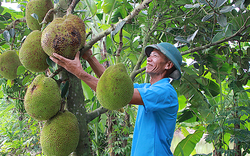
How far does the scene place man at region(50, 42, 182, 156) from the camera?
34.1 inches

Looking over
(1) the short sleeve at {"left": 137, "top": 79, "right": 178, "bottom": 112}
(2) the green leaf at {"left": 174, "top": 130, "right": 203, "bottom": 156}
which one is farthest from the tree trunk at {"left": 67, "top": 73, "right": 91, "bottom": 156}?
(2) the green leaf at {"left": 174, "top": 130, "right": 203, "bottom": 156}

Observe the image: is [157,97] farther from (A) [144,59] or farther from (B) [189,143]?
(B) [189,143]

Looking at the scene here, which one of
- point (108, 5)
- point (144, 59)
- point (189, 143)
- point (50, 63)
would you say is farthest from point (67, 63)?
point (189, 143)

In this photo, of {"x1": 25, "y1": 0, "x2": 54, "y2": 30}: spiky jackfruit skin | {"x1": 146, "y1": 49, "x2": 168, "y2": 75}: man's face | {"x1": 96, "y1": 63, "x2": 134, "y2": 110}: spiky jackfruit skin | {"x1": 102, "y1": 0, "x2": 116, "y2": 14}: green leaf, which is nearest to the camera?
{"x1": 96, "y1": 63, "x2": 134, "y2": 110}: spiky jackfruit skin

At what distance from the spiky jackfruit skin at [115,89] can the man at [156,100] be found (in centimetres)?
12

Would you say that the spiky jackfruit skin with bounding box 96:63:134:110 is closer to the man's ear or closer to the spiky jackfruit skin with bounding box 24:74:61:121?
the spiky jackfruit skin with bounding box 24:74:61:121

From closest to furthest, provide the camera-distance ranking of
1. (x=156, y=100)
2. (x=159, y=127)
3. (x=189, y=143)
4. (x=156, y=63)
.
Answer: (x=156, y=100) < (x=159, y=127) < (x=156, y=63) < (x=189, y=143)

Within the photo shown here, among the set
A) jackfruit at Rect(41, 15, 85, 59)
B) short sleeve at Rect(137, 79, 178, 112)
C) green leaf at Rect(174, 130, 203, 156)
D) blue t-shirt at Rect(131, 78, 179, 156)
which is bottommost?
green leaf at Rect(174, 130, 203, 156)

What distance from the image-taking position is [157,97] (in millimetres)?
895

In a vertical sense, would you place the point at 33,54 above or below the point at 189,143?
above

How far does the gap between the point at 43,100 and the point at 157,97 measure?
503 mm

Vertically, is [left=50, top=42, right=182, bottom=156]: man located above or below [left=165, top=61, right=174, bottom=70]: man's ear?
below

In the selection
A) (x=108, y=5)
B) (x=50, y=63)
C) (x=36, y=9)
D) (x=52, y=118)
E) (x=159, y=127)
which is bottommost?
(x=159, y=127)

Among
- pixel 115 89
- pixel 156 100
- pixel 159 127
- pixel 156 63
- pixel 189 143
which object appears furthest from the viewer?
pixel 189 143
